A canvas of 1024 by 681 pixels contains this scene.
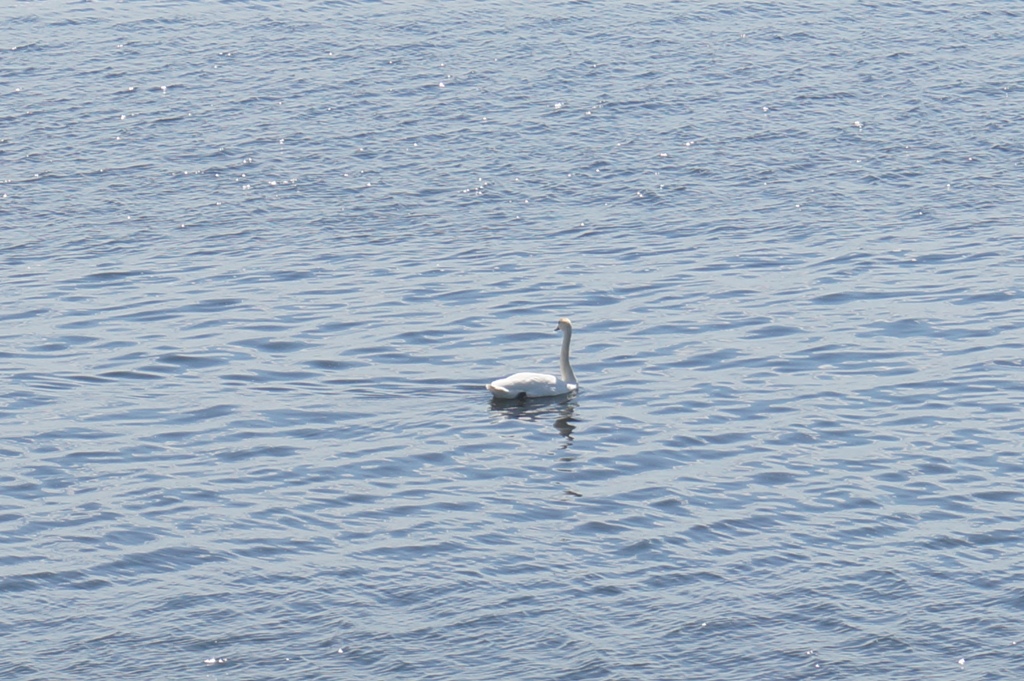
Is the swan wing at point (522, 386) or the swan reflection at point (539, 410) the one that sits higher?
the swan wing at point (522, 386)

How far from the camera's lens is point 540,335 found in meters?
31.1

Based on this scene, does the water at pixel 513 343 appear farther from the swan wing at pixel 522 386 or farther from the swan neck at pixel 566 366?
the swan neck at pixel 566 366

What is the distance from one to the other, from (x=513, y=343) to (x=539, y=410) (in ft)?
11.3

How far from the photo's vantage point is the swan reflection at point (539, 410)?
88.8 feet

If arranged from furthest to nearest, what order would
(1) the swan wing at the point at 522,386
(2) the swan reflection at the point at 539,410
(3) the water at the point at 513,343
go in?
(1) the swan wing at the point at 522,386
(2) the swan reflection at the point at 539,410
(3) the water at the point at 513,343

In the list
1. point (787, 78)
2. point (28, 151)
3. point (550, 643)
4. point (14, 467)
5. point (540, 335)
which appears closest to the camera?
point (550, 643)

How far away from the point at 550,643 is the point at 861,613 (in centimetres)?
367

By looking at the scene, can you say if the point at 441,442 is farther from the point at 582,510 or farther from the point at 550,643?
the point at 550,643

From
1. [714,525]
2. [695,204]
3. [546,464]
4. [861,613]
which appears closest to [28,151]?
[695,204]

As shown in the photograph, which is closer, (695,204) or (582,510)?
(582,510)

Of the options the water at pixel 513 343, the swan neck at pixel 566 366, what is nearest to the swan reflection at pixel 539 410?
the water at pixel 513 343

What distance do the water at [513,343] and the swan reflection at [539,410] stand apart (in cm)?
10

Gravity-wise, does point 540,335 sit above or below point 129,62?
below

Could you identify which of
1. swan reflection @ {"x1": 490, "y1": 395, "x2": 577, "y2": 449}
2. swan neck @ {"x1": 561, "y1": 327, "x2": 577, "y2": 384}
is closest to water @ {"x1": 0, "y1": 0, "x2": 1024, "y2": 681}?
swan reflection @ {"x1": 490, "y1": 395, "x2": 577, "y2": 449}
